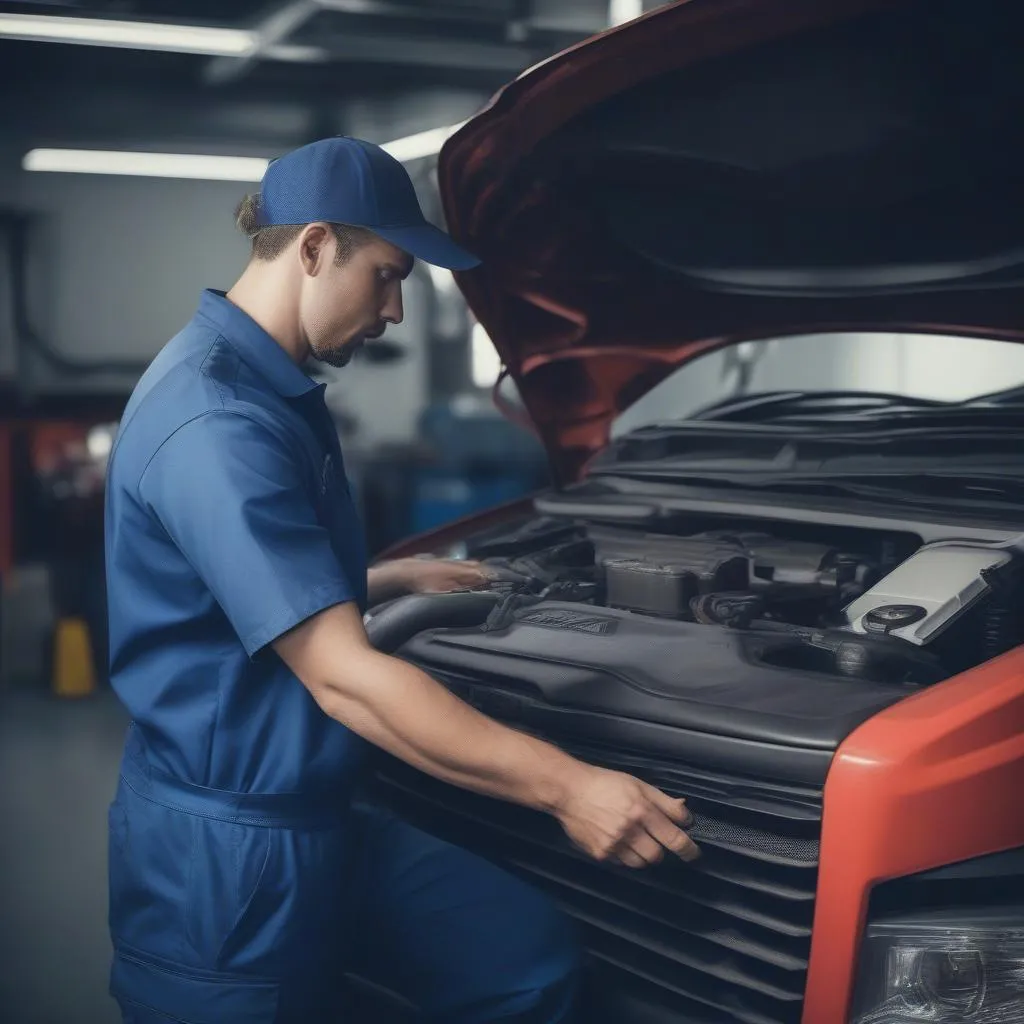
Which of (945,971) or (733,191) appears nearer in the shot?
(945,971)

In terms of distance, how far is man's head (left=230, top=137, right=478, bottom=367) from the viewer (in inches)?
57.0

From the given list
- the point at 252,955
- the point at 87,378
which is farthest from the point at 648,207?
the point at 87,378

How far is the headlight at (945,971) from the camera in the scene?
3.67 ft

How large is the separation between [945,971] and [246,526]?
2.71 ft

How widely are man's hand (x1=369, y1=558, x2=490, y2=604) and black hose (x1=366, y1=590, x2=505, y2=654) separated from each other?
19 centimetres

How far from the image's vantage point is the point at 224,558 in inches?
50.4

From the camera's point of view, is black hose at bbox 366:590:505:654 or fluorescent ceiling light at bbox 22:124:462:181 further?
fluorescent ceiling light at bbox 22:124:462:181

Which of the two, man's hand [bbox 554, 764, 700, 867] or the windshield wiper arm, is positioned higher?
the windshield wiper arm

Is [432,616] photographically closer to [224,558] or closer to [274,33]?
[224,558]

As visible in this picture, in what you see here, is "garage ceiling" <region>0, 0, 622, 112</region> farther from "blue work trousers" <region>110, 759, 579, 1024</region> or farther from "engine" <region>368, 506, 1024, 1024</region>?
"blue work trousers" <region>110, 759, 579, 1024</region>

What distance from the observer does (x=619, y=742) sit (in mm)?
1283

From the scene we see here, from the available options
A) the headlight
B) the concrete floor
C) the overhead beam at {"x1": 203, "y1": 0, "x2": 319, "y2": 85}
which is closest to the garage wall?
the overhead beam at {"x1": 203, "y1": 0, "x2": 319, "y2": 85}

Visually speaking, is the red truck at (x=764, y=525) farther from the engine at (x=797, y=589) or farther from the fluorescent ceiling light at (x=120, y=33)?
the fluorescent ceiling light at (x=120, y=33)

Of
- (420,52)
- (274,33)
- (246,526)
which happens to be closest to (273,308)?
(246,526)
